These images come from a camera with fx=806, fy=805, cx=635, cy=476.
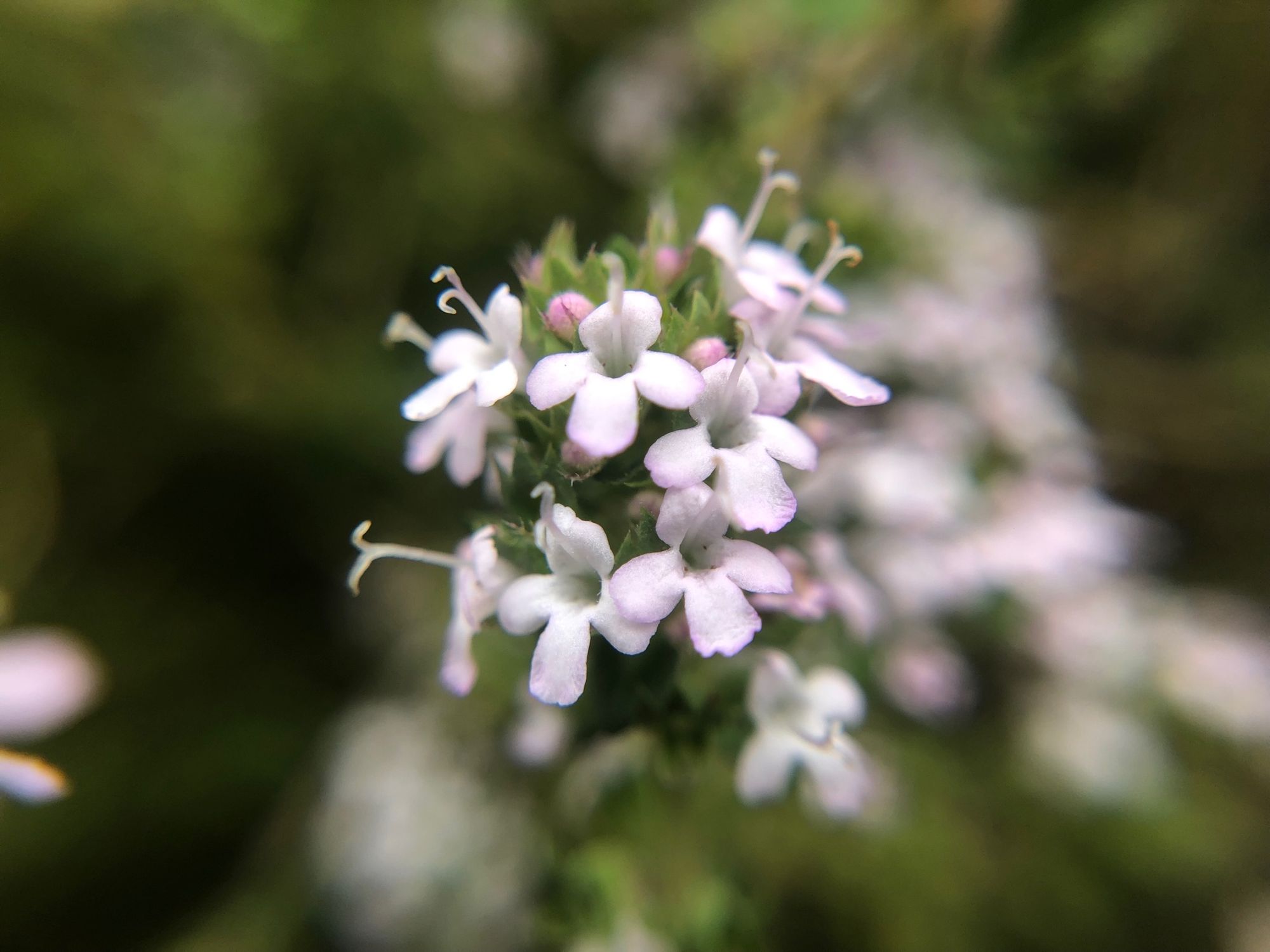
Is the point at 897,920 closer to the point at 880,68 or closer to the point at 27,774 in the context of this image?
the point at 27,774

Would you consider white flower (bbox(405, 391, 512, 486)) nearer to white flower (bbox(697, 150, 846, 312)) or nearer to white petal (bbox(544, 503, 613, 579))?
white petal (bbox(544, 503, 613, 579))

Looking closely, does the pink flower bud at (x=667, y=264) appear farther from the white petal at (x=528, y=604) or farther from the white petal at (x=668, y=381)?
the white petal at (x=528, y=604)

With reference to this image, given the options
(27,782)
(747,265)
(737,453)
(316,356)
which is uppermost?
(316,356)

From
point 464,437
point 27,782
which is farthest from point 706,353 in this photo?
point 27,782

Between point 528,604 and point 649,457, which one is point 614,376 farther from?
point 528,604

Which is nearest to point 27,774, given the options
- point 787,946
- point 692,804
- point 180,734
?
point 692,804

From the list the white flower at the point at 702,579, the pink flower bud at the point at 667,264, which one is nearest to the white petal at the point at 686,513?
the white flower at the point at 702,579

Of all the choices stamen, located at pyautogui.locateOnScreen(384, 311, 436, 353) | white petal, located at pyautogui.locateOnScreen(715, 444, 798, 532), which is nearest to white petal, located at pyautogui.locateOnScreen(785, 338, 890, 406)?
white petal, located at pyautogui.locateOnScreen(715, 444, 798, 532)
